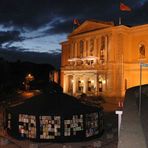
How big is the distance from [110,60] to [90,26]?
981cm

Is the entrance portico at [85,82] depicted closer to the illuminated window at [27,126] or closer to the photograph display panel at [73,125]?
the photograph display panel at [73,125]

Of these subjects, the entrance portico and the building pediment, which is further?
the building pediment

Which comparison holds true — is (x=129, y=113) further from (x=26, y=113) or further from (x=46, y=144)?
(x=26, y=113)

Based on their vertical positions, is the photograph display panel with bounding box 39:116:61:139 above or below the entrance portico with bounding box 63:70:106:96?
below

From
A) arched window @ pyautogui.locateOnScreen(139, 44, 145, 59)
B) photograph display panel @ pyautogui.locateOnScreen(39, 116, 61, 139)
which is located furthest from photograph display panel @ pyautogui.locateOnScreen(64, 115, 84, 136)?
arched window @ pyautogui.locateOnScreen(139, 44, 145, 59)

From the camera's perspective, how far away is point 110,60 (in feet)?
160

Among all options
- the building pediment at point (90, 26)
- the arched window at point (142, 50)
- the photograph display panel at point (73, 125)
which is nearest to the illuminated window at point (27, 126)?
the photograph display panel at point (73, 125)

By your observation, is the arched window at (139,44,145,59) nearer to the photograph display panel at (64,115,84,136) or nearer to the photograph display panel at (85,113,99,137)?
the photograph display panel at (85,113,99,137)

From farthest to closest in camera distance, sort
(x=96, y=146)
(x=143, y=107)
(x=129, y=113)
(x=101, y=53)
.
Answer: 1. (x=101, y=53)
2. (x=96, y=146)
3. (x=143, y=107)
4. (x=129, y=113)

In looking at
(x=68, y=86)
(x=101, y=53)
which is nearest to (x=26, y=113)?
(x=101, y=53)

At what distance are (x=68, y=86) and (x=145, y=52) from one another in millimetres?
18575

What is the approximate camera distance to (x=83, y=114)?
18516mm

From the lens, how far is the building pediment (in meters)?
51.5

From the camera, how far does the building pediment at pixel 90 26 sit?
51541 mm
